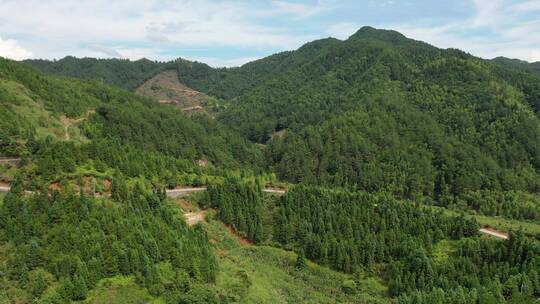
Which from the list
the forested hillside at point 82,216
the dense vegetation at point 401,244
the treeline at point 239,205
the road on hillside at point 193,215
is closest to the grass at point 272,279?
the treeline at point 239,205

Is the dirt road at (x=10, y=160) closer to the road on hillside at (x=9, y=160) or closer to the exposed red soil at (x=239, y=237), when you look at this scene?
the road on hillside at (x=9, y=160)

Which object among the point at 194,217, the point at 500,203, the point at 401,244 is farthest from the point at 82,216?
the point at 500,203

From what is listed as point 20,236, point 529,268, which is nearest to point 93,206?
point 20,236

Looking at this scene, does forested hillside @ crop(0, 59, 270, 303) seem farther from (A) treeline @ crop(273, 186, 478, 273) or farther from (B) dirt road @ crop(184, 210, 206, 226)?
(A) treeline @ crop(273, 186, 478, 273)

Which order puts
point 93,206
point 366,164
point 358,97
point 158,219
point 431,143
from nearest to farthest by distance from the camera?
point 93,206 → point 158,219 → point 366,164 → point 431,143 → point 358,97

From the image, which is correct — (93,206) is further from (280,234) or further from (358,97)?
(358,97)

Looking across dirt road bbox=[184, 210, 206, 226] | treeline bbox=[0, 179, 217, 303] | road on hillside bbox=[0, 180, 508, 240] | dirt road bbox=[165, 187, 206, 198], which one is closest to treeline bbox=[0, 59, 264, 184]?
dirt road bbox=[165, 187, 206, 198]
